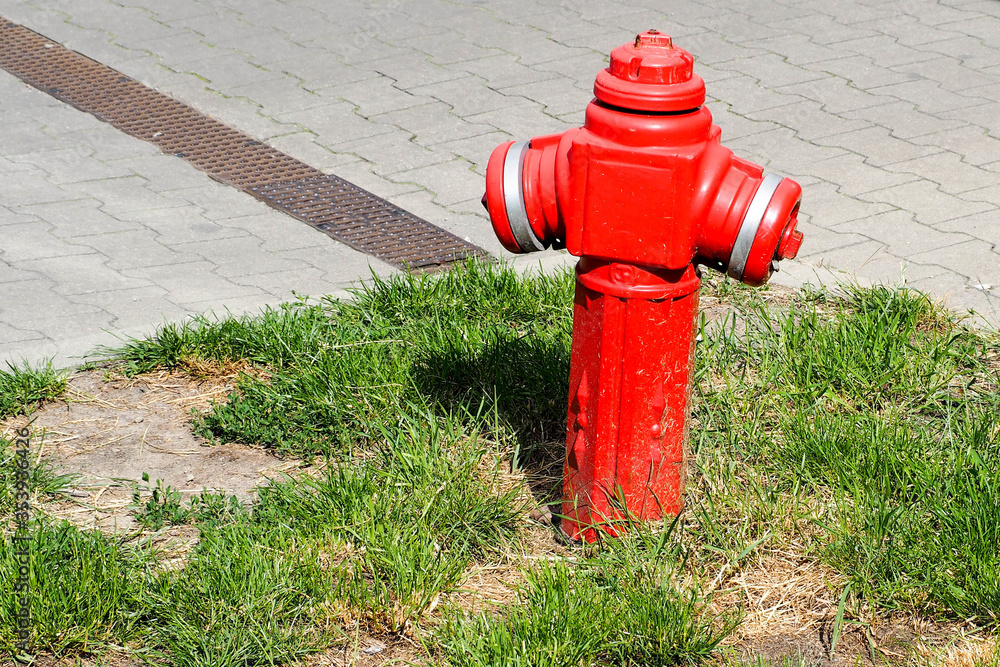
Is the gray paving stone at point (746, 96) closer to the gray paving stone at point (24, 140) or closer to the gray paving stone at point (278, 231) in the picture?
the gray paving stone at point (278, 231)

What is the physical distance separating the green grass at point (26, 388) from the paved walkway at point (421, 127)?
0.68ft

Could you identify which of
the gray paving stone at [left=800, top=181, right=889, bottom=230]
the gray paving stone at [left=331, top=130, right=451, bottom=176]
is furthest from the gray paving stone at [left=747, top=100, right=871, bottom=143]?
the gray paving stone at [left=331, top=130, right=451, bottom=176]

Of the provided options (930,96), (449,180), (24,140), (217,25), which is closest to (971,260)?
(930,96)

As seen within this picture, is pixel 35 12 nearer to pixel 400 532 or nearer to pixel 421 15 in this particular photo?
pixel 421 15

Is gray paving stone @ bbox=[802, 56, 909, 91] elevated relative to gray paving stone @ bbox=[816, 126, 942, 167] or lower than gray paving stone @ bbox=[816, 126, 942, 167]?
elevated

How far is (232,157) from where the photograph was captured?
18.4 ft

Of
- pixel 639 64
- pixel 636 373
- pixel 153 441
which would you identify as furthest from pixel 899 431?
pixel 153 441

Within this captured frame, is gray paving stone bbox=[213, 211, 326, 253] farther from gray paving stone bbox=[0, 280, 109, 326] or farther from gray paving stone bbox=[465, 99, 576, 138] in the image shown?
gray paving stone bbox=[465, 99, 576, 138]

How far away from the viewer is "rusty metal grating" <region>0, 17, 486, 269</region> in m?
4.82

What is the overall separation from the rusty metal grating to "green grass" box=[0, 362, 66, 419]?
4.49 ft

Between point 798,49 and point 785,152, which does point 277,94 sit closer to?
point 785,152

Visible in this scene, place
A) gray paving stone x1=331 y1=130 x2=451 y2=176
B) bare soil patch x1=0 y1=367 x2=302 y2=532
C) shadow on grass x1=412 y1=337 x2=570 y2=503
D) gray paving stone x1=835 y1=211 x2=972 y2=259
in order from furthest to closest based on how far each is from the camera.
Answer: gray paving stone x1=331 y1=130 x2=451 y2=176 → gray paving stone x1=835 y1=211 x2=972 y2=259 → shadow on grass x1=412 y1=337 x2=570 y2=503 → bare soil patch x1=0 y1=367 x2=302 y2=532

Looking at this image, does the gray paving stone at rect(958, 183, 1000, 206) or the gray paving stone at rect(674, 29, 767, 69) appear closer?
the gray paving stone at rect(958, 183, 1000, 206)

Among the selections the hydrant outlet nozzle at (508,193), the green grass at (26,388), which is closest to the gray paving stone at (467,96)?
the green grass at (26,388)
